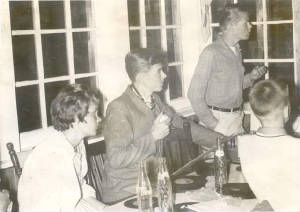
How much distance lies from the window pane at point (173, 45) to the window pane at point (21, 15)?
138cm

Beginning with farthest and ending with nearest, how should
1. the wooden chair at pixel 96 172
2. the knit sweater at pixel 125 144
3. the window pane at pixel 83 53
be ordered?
the window pane at pixel 83 53, the wooden chair at pixel 96 172, the knit sweater at pixel 125 144

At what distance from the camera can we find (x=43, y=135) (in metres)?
2.50

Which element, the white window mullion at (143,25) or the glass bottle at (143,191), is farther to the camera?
the white window mullion at (143,25)

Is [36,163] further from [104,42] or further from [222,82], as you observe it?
[222,82]

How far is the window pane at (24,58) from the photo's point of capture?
93.7 inches

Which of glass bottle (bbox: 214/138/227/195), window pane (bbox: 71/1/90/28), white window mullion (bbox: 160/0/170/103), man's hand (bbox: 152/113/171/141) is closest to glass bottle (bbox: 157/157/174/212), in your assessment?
glass bottle (bbox: 214/138/227/195)

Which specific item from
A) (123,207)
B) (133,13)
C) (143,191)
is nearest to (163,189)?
(143,191)

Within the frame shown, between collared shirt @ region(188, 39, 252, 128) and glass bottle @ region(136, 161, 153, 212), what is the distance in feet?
4.82

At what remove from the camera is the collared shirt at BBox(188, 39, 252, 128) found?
2988 millimetres

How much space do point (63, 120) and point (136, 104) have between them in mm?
493

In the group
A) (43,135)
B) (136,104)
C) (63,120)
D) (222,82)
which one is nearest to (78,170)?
(63,120)

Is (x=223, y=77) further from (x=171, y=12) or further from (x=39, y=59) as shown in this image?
(x=39, y=59)

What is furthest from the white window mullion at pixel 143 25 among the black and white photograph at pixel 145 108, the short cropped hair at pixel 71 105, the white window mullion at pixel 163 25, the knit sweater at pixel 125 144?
the short cropped hair at pixel 71 105

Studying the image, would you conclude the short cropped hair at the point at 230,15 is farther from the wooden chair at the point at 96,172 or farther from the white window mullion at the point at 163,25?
the wooden chair at the point at 96,172
